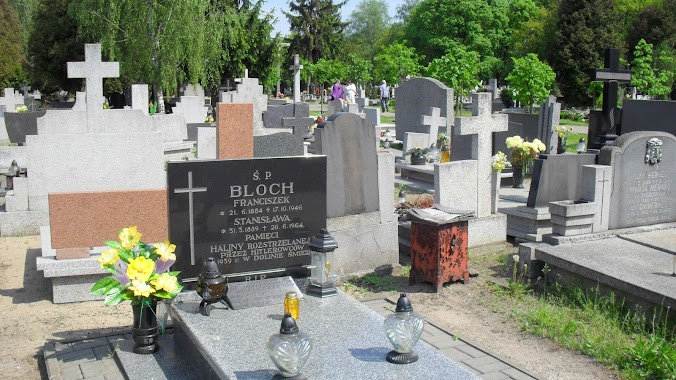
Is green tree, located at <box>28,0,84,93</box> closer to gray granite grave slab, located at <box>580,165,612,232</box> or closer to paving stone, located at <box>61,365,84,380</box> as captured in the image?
gray granite grave slab, located at <box>580,165,612,232</box>

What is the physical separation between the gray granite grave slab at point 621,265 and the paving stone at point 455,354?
1916 millimetres

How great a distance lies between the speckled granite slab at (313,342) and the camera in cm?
431

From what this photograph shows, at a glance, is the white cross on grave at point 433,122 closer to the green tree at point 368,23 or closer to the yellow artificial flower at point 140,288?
the yellow artificial flower at point 140,288

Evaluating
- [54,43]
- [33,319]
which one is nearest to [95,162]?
[33,319]

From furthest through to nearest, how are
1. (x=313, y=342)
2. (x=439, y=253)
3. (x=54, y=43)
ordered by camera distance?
(x=54, y=43), (x=439, y=253), (x=313, y=342)

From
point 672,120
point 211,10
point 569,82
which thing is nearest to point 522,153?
point 672,120

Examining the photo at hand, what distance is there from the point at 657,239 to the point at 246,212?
5119 millimetres

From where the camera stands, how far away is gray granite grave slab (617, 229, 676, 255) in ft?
25.6

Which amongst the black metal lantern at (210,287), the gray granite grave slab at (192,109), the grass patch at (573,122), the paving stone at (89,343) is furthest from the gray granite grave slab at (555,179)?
the grass patch at (573,122)

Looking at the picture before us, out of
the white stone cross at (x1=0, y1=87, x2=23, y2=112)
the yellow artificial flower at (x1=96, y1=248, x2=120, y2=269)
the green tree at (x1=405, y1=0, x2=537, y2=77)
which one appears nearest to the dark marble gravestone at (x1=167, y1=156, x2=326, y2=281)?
the yellow artificial flower at (x1=96, y1=248, x2=120, y2=269)

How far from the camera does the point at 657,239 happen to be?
8195 mm

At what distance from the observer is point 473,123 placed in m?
9.25

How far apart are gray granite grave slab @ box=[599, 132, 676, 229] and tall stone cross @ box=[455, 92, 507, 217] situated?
1556mm

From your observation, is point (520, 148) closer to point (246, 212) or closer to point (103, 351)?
point (246, 212)
